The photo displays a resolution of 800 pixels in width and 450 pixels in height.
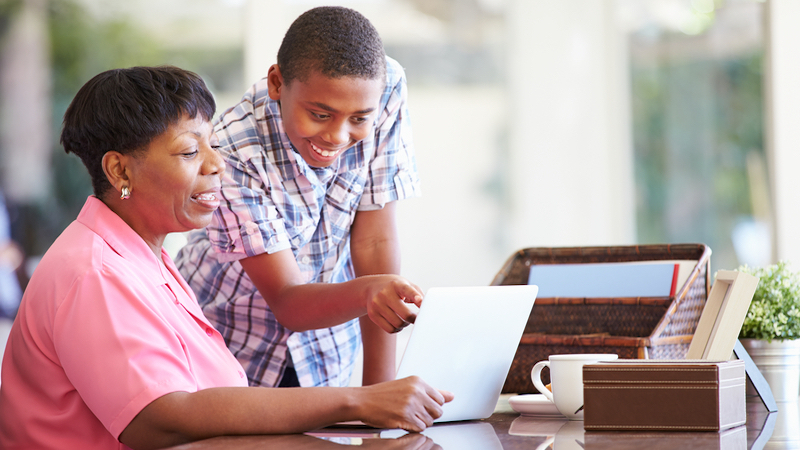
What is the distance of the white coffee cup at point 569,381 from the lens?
3.78 ft

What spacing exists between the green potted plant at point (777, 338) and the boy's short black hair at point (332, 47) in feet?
2.67

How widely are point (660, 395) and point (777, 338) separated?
1.86 feet

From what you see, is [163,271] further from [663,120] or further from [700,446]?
[663,120]

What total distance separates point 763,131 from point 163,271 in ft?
9.01

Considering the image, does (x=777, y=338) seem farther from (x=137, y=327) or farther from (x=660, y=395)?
(x=137, y=327)

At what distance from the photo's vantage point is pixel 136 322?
3.47 ft

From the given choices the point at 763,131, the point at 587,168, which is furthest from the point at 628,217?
the point at 763,131

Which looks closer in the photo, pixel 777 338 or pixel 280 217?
pixel 777 338

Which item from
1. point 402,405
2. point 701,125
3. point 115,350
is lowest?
point 402,405

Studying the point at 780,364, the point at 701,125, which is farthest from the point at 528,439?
the point at 701,125

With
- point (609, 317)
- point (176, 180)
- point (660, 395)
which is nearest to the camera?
point (660, 395)

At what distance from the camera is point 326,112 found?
1.44 metres

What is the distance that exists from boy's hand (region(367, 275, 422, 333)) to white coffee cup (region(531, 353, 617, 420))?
0.22 metres

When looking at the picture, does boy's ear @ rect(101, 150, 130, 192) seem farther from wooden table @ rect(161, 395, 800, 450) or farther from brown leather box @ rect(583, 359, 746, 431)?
brown leather box @ rect(583, 359, 746, 431)
